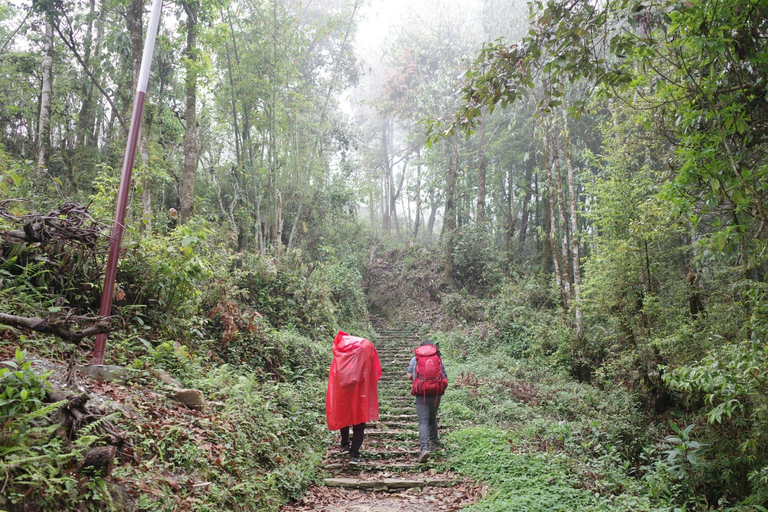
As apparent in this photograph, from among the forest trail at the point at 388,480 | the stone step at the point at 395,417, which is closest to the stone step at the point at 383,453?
the forest trail at the point at 388,480

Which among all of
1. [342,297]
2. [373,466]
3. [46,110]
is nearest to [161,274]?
[373,466]

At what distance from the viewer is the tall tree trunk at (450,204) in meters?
19.0

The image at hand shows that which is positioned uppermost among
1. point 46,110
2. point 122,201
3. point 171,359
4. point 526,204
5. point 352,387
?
point 526,204

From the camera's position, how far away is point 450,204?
20.0 meters

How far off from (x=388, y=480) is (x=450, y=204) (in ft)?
52.2

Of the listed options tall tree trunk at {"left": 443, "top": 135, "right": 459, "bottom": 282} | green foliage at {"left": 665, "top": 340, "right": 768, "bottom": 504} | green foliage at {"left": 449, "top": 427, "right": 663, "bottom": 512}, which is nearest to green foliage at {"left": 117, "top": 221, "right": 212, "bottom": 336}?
green foliage at {"left": 449, "top": 427, "right": 663, "bottom": 512}

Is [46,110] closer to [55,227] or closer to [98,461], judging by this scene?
[55,227]

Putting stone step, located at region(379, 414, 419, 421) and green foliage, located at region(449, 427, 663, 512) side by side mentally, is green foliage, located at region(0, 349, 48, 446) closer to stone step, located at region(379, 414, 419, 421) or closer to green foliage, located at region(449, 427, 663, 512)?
green foliage, located at region(449, 427, 663, 512)

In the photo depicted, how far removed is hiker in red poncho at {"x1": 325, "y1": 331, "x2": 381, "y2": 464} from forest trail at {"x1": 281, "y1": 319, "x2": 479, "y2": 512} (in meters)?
0.29

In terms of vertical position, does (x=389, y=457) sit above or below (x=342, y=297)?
below

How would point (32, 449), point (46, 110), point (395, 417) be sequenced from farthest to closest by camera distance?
point (46, 110)
point (395, 417)
point (32, 449)

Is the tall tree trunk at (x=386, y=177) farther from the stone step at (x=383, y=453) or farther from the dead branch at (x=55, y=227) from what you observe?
the dead branch at (x=55, y=227)

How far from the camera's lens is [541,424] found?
6.46m

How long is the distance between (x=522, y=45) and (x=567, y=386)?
7.21m
